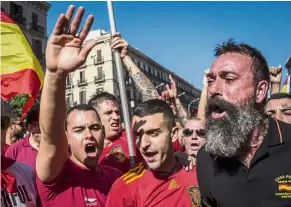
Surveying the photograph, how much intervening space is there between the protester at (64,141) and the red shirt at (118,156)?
878mm

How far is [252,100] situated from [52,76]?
1435 millimetres

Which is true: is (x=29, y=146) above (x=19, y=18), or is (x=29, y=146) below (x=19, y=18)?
below

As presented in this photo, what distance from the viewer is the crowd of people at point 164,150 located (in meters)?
2.55

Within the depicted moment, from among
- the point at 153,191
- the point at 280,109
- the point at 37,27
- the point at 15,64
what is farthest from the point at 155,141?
the point at 37,27

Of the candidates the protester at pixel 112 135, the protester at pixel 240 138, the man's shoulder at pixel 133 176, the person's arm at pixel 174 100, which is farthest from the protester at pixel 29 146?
the protester at pixel 240 138

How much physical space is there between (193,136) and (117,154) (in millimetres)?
952

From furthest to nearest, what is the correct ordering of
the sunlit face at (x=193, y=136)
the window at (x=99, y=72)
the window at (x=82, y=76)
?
1. the window at (x=82, y=76)
2. the window at (x=99, y=72)
3. the sunlit face at (x=193, y=136)

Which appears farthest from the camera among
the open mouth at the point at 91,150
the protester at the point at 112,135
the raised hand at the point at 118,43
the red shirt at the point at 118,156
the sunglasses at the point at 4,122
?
the protester at the point at 112,135

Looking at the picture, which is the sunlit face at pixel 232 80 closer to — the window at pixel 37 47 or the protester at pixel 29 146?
the protester at pixel 29 146

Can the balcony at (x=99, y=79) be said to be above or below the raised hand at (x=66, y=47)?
above

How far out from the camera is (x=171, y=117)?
3.62 meters

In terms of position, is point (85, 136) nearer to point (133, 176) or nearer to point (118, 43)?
point (133, 176)

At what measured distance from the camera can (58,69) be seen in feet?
8.50

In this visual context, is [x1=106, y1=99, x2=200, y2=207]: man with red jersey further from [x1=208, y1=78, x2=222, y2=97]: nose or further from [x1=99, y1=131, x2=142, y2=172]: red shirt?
[x1=99, y1=131, x2=142, y2=172]: red shirt
